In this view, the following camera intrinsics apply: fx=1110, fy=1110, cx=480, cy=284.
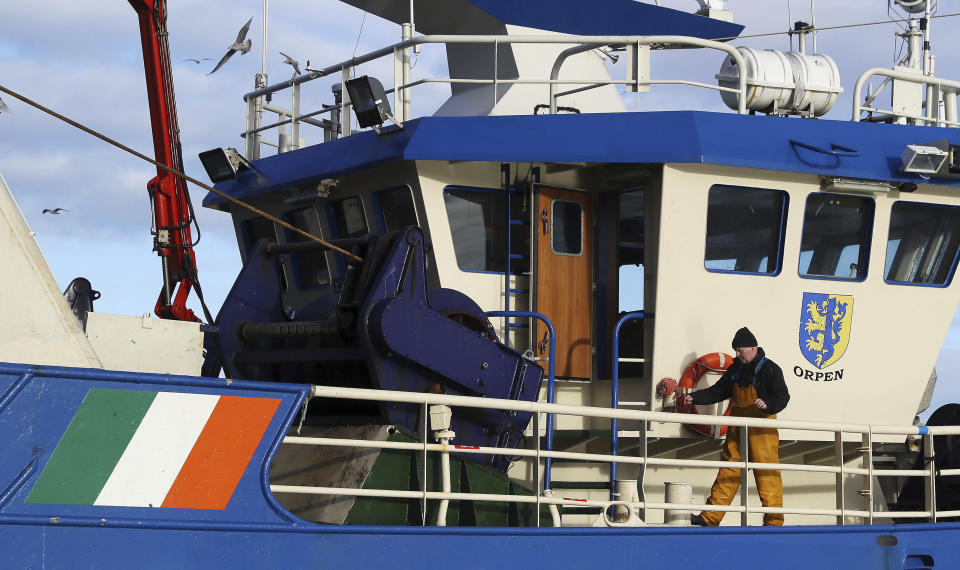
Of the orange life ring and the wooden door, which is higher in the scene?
the wooden door

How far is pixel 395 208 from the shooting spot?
808cm

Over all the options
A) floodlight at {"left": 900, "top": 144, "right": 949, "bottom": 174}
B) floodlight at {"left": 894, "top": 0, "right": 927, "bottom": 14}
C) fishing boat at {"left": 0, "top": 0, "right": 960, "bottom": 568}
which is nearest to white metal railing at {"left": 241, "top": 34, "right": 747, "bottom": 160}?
fishing boat at {"left": 0, "top": 0, "right": 960, "bottom": 568}

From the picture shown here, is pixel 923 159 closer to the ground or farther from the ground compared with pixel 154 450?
farther from the ground

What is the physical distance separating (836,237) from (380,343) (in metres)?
3.83

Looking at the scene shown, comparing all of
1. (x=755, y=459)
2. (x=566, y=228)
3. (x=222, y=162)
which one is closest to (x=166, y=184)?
(x=222, y=162)

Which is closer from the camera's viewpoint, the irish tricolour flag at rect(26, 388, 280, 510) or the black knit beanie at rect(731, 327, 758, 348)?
the irish tricolour flag at rect(26, 388, 280, 510)

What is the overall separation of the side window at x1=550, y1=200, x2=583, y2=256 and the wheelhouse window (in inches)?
7.8

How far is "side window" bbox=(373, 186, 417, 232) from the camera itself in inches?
312

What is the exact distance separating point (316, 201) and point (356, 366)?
8.29 feet

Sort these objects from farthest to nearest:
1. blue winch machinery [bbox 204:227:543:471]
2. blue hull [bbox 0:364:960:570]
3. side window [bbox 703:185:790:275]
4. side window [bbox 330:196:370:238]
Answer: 1. side window [bbox 330:196:370:238]
2. side window [bbox 703:185:790:275]
3. blue winch machinery [bbox 204:227:543:471]
4. blue hull [bbox 0:364:960:570]

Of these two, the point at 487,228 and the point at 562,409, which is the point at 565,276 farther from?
the point at 562,409

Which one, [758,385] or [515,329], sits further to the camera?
[515,329]

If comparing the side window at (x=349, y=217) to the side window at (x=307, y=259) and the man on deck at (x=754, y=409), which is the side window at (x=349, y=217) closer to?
the side window at (x=307, y=259)

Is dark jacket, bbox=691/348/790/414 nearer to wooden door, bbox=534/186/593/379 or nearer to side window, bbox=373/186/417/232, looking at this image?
wooden door, bbox=534/186/593/379
